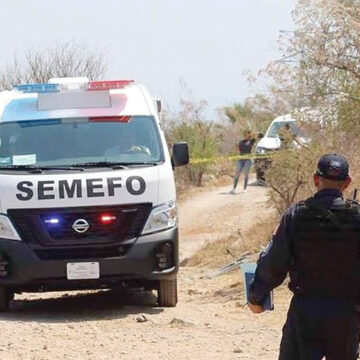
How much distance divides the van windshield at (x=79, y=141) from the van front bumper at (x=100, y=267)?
859mm

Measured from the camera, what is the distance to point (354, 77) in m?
12.1

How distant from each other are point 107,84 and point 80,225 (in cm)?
178

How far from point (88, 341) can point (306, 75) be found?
531 centimetres

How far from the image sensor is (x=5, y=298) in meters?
10.2

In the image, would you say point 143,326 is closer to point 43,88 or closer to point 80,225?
point 80,225

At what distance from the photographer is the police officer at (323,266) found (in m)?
5.22

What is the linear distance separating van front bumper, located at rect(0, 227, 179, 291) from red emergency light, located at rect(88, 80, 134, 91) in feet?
5.90

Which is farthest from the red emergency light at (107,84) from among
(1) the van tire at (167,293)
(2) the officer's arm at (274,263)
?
(2) the officer's arm at (274,263)

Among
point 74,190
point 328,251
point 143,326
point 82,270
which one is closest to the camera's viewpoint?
point 328,251

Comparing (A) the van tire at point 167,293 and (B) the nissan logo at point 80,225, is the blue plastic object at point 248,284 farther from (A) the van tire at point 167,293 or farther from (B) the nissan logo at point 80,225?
(A) the van tire at point 167,293

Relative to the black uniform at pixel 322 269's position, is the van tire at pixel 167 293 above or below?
below

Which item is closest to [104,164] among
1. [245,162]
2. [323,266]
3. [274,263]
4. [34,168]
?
[34,168]

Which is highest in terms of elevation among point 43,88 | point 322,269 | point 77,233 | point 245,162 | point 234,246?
point 43,88

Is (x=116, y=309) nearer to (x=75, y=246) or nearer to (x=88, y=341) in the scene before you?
(x=75, y=246)
